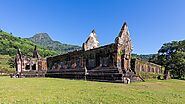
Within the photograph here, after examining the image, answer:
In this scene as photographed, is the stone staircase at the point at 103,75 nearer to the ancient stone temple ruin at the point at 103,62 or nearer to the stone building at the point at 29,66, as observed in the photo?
the ancient stone temple ruin at the point at 103,62

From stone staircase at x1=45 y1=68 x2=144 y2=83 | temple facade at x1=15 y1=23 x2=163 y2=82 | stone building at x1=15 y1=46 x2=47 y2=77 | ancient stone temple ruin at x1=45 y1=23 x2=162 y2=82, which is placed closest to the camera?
stone staircase at x1=45 y1=68 x2=144 y2=83

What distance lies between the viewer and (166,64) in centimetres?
6781

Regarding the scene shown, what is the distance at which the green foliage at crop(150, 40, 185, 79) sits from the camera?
59.7m

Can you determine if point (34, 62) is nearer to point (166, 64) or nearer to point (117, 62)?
point (117, 62)

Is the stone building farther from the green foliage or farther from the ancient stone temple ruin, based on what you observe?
the green foliage

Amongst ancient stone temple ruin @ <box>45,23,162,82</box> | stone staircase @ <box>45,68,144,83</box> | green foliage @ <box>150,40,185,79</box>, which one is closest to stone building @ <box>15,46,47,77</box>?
ancient stone temple ruin @ <box>45,23,162,82</box>

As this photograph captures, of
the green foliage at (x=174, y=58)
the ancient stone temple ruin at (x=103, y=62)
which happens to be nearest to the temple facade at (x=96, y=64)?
the ancient stone temple ruin at (x=103, y=62)

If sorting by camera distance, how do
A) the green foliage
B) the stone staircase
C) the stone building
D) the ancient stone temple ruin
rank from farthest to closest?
the green foliage → the stone building → the ancient stone temple ruin → the stone staircase

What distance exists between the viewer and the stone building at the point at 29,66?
45928 millimetres

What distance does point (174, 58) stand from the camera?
6194 centimetres

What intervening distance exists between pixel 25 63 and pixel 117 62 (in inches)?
1038

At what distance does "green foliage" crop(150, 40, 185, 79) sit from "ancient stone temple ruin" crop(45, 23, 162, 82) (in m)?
21.3

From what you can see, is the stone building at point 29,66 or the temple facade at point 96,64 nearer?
the temple facade at point 96,64

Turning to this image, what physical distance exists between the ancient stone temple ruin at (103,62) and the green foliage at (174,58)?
2130 cm
